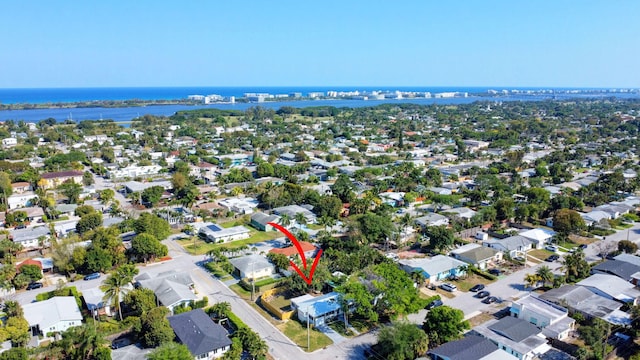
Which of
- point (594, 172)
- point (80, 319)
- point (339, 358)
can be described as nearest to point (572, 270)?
point (339, 358)

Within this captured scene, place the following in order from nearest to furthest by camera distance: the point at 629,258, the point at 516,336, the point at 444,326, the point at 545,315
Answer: the point at 444,326 → the point at 516,336 → the point at 545,315 → the point at 629,258

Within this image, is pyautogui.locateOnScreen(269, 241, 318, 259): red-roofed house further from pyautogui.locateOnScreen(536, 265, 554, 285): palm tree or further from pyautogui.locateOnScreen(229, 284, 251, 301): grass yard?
pyautogui.locateOnScreen(536, 265, 554, 285): palm tree

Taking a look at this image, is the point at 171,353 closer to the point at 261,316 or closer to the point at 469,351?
the point at 261,316

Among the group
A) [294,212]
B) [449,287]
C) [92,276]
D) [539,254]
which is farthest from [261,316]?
[539,254]

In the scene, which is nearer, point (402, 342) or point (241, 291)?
point (402, 342)

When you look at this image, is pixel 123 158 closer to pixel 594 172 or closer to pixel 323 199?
pixel 323 199

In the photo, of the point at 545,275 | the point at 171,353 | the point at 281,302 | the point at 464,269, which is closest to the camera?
the point at 171,353
